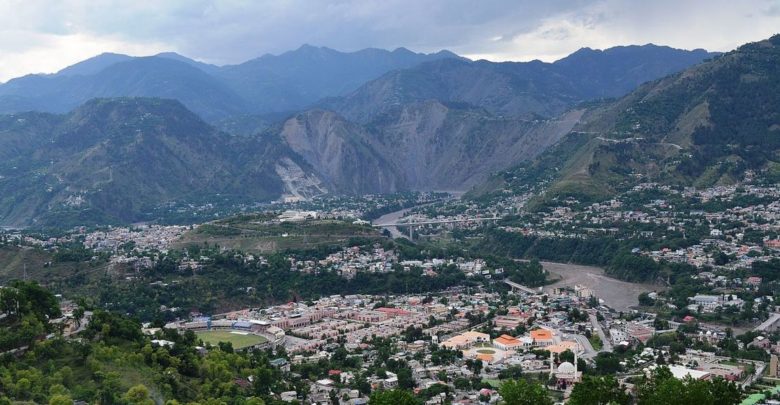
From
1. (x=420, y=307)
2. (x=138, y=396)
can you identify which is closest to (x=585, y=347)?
(x=420, y=307)

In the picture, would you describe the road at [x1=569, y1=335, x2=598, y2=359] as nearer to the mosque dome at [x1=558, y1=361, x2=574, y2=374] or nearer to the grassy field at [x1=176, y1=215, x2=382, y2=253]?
the mosque dome at [x1=558, y1=361, x2=574, y2=374]

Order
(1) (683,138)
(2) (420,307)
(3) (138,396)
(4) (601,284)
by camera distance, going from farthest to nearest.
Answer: (1) (683,138) < (4) (601,284) < (2) (420,307) < (3) (138,396)

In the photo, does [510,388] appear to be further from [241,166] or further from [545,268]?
[241,166]

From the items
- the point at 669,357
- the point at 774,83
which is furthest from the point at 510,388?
the point at 774,83

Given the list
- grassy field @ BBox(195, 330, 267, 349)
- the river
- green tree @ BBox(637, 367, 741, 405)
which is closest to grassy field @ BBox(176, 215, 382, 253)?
the river

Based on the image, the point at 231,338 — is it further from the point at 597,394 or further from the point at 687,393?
the point at 687,393

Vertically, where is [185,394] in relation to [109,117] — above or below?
below
